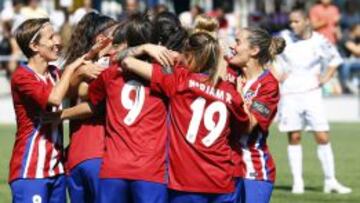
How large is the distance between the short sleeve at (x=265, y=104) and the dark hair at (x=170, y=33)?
0.71 meters

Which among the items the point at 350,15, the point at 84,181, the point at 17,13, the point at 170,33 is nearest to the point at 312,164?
the point at 170,33

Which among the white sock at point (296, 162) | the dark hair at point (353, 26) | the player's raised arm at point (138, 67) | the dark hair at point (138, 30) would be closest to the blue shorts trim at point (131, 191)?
the player's raised arm at point (138, 67)

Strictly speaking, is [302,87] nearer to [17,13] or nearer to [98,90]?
[98,90]

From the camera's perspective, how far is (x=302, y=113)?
15227 millimetres

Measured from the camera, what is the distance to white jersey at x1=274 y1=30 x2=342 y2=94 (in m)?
15.2

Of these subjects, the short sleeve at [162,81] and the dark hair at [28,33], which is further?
the dark hair at [28,33]

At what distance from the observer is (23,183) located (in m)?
8.65

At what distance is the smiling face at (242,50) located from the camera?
8977 mm

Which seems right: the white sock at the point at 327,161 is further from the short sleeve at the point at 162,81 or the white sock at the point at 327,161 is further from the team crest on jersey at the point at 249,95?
the short sleeve at the point at 162,81

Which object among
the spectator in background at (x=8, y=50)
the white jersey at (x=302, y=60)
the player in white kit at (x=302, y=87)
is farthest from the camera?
the spectator in background at (x=8, y=50)

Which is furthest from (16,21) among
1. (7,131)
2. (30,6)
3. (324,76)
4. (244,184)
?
(244,184)

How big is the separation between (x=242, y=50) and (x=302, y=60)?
6.31 m

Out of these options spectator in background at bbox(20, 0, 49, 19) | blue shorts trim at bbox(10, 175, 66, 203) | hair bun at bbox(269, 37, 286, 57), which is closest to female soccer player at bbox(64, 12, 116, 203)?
blue shorts trim at bbox(10, 175, 66, 203)

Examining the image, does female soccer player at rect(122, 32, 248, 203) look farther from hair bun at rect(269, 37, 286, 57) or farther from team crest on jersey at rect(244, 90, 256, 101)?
hair bun at rect(269, 37, 286, 57)
